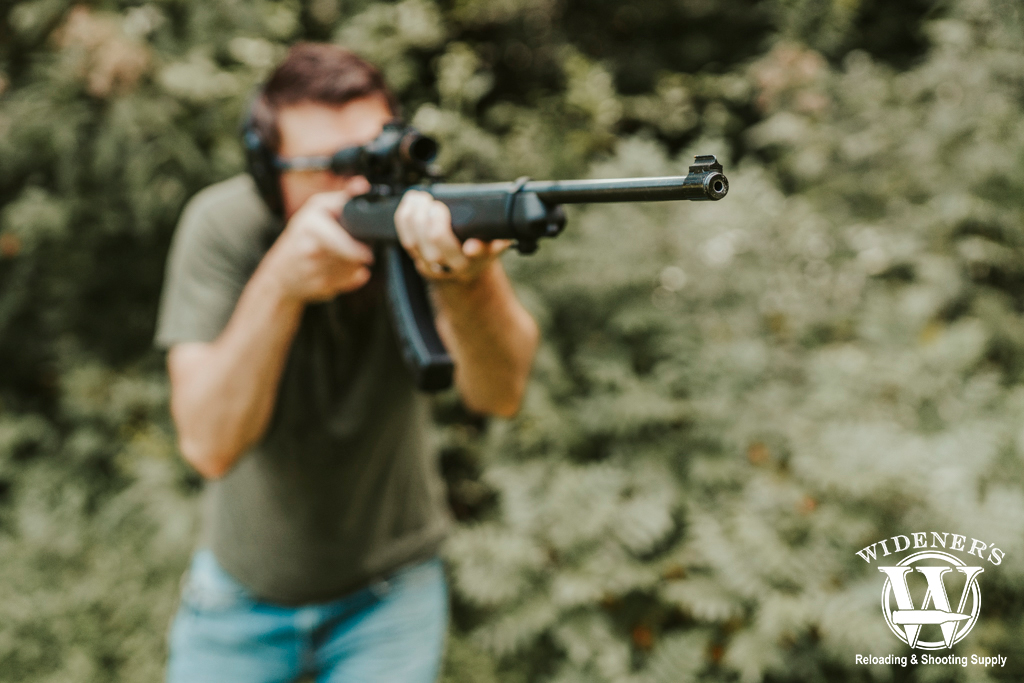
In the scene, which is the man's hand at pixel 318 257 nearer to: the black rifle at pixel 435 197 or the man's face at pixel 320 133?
the black rifle at pixel 435 197

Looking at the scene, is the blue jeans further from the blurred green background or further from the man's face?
the man's face

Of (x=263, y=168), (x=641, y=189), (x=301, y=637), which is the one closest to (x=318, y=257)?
(x=263, y=168)

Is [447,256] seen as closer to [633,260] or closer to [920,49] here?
[633,260]

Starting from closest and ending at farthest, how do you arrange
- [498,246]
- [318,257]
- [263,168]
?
[498,246]
[318,257]
[263,168]

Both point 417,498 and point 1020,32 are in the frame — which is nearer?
point 417,498

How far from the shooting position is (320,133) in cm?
124

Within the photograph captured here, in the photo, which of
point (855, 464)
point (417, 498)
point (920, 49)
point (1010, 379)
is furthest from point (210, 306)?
point (920, 49)

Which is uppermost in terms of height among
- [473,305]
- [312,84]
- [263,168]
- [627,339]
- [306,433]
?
[312,84]

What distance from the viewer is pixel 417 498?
1.43 m

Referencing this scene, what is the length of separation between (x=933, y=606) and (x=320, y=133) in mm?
1892

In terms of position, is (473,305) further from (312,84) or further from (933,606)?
(933,606)

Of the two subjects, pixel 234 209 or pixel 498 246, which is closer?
pixel 498 246

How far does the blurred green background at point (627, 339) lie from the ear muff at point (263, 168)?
1.26m

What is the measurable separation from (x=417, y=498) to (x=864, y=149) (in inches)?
96.0
